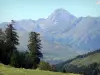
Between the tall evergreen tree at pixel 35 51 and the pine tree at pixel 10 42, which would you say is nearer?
the pine tree at pixel 10 42

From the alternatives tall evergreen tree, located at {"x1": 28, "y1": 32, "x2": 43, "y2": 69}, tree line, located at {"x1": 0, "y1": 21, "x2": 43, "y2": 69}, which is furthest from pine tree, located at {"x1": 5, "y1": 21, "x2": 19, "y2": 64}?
tall evergreen tree, located at {"x1": 28, "y1": 32, "x2": 43, "y2": 69}

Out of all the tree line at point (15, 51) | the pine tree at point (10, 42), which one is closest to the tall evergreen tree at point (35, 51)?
the tree line at point (15, 51)

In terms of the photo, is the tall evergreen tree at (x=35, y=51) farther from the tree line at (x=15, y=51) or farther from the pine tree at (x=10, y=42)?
the pine tree at (x=10, y=42)

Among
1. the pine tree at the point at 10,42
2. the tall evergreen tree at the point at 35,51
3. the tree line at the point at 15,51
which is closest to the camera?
the tree line at the point at 15,51

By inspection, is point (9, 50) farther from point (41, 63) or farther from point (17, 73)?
point (17, 73)

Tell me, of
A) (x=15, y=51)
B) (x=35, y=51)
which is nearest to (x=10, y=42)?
(x=15, y=51)


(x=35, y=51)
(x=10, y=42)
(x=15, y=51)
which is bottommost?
(x=15, y=51)

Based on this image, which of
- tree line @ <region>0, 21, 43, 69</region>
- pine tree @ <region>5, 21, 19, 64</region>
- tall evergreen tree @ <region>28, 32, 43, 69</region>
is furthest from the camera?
tall evergreen tree @ <region>28, 32, 43, 69</region>

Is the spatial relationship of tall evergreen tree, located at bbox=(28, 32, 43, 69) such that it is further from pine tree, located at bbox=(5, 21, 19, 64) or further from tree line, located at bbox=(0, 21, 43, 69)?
pine tree, located at bbox=(5, 21, 19, 64)

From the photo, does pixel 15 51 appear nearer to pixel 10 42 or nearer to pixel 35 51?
pixel 10 42

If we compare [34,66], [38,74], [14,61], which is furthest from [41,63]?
[38,74]

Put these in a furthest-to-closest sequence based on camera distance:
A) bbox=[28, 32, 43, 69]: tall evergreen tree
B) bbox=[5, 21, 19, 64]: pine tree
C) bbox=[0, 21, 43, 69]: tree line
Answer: bbox=[28, 32, 43, 69]: tall evergreen tree < bbox=[5, 21, 19, 64]: pine tree < bbox=[0, 21, 43, 69]: tree line

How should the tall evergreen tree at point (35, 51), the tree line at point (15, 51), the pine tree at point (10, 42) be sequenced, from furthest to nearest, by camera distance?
the tall evergreen tree at point (35, 51) → the pine tree at point (10, 42) → the tree line at point (15, 51)

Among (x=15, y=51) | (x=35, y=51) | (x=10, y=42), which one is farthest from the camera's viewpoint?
(x=35, y=51)
